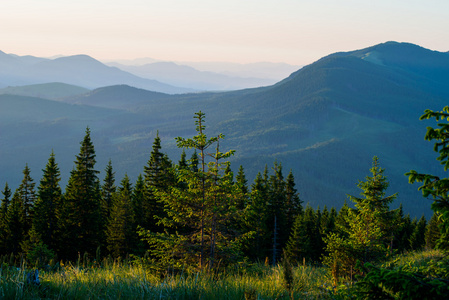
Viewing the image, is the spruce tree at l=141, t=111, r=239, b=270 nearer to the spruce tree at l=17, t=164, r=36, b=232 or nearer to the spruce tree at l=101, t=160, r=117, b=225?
the spruce tree at l=101, t=160, r=117, b=225

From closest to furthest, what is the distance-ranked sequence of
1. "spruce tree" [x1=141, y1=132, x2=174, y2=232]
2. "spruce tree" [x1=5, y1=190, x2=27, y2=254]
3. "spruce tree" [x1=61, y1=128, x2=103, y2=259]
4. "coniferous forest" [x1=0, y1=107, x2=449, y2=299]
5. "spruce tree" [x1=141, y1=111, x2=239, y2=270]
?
1. "coniferous forest" [x1=0, y1=107, x2=449, y2=299]
2. "spruce tree" [x1=141, y1=111, x2=239, y2=270]
3. "spruce tree" [x1=141, y1=132, x2=174, y2=232]
4. "spruce tree" [x1=61, y1=128, x2=103, y2=259]
5. "spruce tree" [x1=5, y1=190, x2=27, y2=254]

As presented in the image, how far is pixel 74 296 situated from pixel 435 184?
4.36 metres

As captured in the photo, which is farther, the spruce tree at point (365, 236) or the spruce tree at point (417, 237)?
the spruce tree at point (417, 237)

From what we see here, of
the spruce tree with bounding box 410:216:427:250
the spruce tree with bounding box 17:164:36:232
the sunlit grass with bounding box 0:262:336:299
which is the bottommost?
the spruce tree with bounding box 410:216:427:250

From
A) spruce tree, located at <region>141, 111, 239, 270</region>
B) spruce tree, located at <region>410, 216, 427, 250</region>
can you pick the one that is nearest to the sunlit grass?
spruce tree, located at <region>141, 111, 239, 270</region>

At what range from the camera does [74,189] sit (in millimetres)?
34188

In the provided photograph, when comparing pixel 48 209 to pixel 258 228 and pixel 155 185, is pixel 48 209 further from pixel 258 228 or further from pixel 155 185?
pixel 258 228

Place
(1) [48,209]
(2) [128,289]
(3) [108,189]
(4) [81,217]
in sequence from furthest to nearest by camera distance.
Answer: (3) [108,189], (1) [48,209], (4) [81,217], (2) [128,289]

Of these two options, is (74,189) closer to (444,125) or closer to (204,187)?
(204,187)

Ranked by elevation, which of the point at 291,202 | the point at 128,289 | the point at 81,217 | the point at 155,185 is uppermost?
the point at 128,289

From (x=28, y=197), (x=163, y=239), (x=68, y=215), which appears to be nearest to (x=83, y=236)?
(x=68, y=215)

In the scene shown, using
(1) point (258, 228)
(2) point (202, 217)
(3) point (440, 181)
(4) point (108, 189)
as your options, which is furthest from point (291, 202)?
(3) point (440, 181)

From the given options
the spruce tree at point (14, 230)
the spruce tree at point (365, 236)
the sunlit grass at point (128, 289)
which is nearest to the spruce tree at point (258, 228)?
the spruce tree at point (365, 236)

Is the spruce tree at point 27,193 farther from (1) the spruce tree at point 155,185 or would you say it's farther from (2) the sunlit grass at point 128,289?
(2) the sunlit grass at point 128,289
